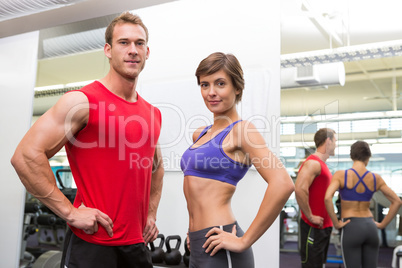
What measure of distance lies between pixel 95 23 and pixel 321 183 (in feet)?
9.84

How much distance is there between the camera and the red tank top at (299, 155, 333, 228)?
288 centimetres

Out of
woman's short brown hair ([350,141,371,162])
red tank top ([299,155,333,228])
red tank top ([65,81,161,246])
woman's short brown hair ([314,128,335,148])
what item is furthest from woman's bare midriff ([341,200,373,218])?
red tank top ([65,81,161,246])

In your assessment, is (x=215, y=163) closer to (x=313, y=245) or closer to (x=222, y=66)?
(x=222, y=66)

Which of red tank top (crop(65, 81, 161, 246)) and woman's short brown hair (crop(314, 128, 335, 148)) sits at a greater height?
woman's short brown hair (crop(314, 128, 335, 148))

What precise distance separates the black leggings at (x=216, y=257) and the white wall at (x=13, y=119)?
3348 millimetres

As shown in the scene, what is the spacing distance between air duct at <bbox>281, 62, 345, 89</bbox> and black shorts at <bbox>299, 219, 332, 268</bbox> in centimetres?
108

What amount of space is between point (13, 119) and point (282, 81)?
322cm

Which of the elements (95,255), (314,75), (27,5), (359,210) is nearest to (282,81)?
(314,75)

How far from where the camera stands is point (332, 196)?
9.39ft

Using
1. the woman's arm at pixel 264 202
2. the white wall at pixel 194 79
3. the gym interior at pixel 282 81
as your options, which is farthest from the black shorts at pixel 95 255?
the white wall at pixel 194 79

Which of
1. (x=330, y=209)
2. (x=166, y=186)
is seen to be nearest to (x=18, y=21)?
(x=166, y=186)

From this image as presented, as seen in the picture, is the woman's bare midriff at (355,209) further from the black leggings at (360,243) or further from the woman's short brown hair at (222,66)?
the woman's short brown hair at (222,66)

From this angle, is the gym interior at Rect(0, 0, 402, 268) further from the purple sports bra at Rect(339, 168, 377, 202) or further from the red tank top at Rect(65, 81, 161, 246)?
the red tank top at Rect(65, 81, 161, 246)

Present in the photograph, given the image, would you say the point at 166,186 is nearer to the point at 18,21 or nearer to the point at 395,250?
the point at 395,250
